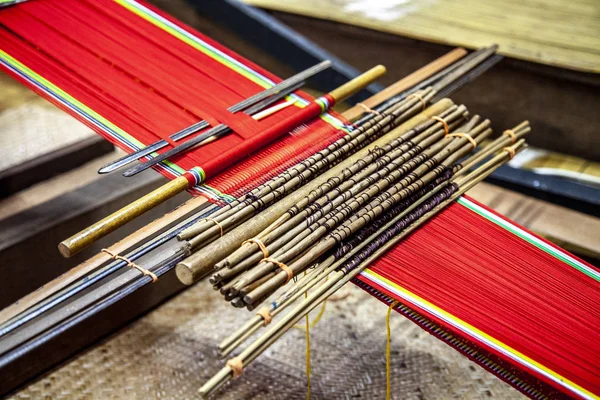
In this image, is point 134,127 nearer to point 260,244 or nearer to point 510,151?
point 260,244

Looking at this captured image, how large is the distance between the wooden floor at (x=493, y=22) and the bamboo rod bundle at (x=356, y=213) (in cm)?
101

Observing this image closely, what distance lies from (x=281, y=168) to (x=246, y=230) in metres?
0.27

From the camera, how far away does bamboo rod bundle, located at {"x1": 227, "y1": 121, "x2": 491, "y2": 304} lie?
102 centimetres

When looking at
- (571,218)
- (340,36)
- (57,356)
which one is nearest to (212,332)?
(57,356)

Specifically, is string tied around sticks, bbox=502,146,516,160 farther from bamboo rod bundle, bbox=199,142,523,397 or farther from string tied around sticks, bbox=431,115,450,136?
string tied around sticks, bbox=431,115,450,136

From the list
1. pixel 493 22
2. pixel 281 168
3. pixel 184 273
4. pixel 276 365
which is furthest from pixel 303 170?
pixel 493 22

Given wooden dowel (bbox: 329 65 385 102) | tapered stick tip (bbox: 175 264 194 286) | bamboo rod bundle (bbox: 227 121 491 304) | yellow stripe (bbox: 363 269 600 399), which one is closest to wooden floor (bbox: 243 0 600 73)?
wooden dowel (bbox: 329 65 385 102)

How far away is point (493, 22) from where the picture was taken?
2566 millimetres

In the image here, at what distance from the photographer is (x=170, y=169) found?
4.26ft

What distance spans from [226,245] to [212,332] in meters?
0.87

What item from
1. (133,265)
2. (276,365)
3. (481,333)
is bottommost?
(276,365)

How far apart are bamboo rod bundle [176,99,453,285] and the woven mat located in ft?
2.16

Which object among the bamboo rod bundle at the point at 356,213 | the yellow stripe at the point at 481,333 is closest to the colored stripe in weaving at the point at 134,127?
the bamboo rod bundle at the point at 356,213

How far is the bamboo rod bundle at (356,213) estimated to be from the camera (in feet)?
3.35
